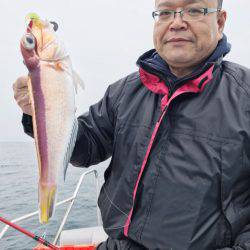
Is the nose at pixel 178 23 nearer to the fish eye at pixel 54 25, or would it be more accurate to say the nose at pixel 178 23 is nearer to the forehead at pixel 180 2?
the forehead at pixel 180 2

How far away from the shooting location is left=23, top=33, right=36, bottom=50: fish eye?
199cm

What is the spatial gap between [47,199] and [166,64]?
5.00ft

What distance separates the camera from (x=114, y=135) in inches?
121

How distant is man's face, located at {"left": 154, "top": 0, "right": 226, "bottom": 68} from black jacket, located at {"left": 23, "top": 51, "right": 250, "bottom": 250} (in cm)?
16

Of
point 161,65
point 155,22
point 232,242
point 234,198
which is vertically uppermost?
point 155,22

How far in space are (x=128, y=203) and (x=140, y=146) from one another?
1.46 ft

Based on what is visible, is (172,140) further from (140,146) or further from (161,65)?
(161,65)

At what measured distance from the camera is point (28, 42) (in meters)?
1.99

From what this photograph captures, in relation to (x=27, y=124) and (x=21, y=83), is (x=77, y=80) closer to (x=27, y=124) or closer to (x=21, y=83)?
(x=21, y=83)

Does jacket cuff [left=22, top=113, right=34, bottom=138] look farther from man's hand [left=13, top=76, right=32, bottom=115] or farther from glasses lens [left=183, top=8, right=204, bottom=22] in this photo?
glasses lens [left=183, top=8, right=204, bottom=22]

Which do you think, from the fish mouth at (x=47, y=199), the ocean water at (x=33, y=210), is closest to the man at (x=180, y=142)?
the fish mouth at (x=47, y=199)

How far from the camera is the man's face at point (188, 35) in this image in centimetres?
272

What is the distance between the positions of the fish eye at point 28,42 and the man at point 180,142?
31 centimetres

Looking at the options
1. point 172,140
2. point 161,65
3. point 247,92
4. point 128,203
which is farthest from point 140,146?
point 247,92
